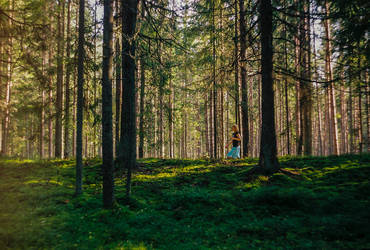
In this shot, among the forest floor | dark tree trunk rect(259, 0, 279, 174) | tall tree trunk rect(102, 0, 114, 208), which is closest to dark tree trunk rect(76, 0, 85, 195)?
the forest floor

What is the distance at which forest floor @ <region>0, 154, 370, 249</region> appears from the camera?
5.16 m

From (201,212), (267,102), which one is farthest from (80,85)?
(267,102)

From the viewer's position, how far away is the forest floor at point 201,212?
5.16m

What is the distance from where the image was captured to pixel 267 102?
29.7 ft

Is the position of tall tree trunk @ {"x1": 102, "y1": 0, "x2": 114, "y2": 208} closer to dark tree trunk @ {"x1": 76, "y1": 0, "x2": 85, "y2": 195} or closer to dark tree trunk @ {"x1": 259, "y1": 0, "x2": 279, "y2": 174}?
dark tree trunk @ {"x1": 76, "y1": 0, "x2": 85, "y2": 195}

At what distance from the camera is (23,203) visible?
722 cm

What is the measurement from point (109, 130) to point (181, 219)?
11.3ft

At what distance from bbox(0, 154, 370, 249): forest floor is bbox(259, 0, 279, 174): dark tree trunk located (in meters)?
0.74

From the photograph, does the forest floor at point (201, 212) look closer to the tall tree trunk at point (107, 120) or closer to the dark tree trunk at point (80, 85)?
the tall tree trunk at point (107, 120)

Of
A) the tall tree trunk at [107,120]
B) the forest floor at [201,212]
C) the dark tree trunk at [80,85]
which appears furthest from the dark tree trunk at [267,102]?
the dark tree trunk at [80,85]

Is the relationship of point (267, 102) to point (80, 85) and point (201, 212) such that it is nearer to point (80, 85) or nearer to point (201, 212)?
point (201, 212)

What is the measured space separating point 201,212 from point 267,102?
5.14m

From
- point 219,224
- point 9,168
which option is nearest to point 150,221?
point 219,224

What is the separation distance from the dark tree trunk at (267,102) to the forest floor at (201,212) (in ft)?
2.42
